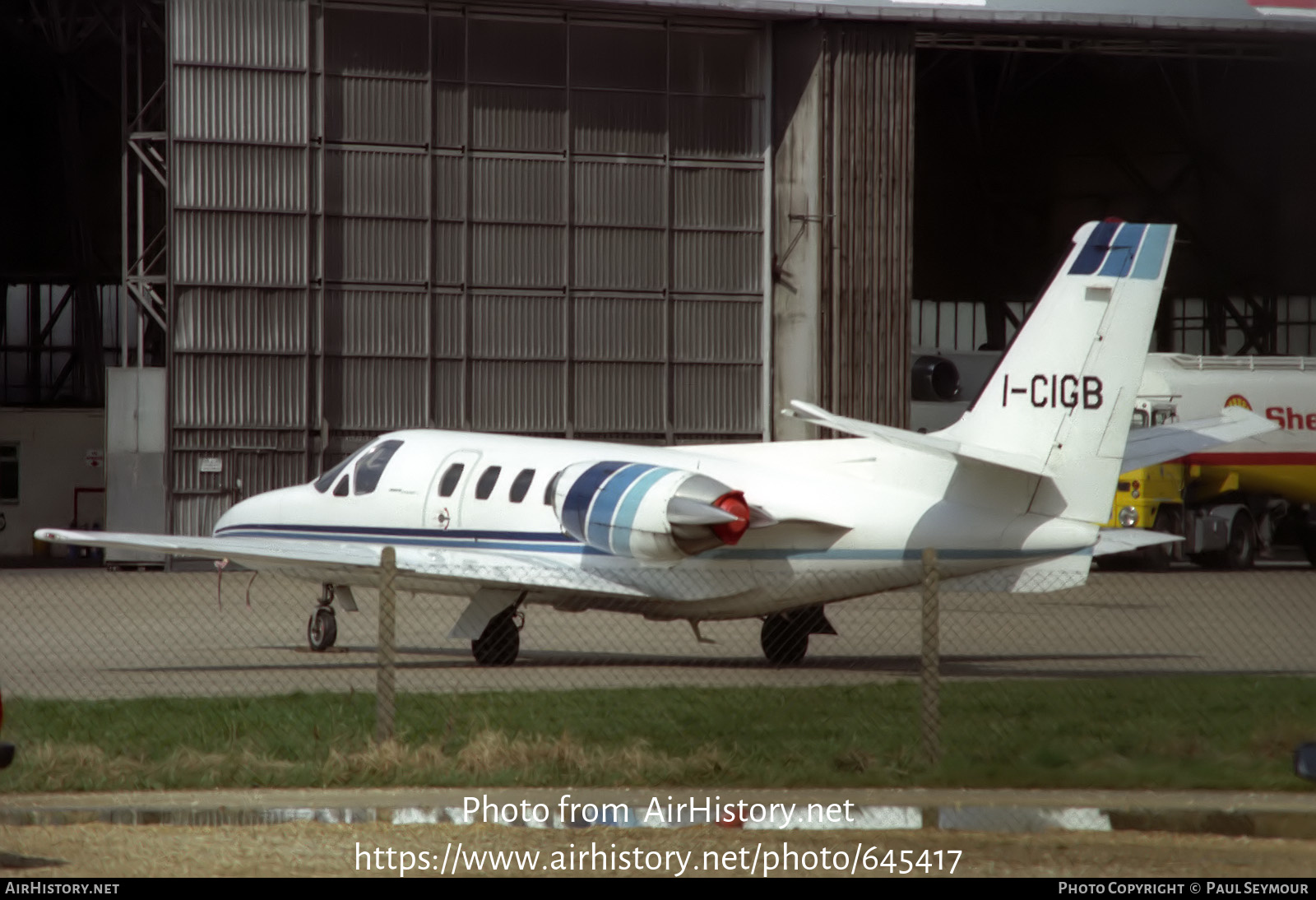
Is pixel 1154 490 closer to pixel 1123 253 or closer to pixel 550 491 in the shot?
pixel 1123 253

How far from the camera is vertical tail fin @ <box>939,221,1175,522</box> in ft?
60.4

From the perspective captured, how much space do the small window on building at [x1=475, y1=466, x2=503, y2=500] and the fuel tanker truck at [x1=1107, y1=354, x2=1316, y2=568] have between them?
2419 centimetres

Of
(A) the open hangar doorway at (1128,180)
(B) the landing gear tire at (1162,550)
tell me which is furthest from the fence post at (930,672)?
(A) the open hangar doorway at (1128,180)

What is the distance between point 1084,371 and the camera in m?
18.6

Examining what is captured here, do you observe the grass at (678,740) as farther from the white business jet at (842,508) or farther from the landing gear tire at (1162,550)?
the landing gear tire at (1162,550)

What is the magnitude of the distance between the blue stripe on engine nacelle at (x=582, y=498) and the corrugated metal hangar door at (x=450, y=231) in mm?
21580

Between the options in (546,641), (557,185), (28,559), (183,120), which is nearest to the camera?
(546,641)

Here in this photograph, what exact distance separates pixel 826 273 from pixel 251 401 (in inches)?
548

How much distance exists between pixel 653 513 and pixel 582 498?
129 centimetres

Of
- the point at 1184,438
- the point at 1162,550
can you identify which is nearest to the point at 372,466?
the point at 1184,438

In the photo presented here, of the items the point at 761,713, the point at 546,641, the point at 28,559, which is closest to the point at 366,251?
the point at 28,559

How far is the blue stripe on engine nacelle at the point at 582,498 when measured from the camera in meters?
19.5

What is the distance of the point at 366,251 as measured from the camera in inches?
1606

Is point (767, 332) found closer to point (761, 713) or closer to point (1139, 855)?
point (761, 713)
